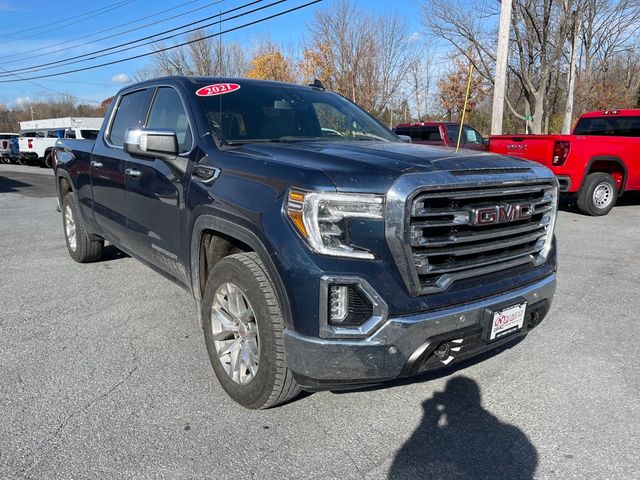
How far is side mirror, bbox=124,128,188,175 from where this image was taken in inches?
125

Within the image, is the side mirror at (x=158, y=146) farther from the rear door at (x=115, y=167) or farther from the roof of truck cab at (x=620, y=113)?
the roof of truck cab at (x=620, y=113)

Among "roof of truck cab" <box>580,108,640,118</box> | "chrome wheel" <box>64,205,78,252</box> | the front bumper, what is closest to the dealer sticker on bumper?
the front bumper

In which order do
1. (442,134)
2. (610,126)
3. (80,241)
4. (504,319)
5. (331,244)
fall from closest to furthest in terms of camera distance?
(331,244) < (504,319) < (80,241) < (610,126) < (442,134)

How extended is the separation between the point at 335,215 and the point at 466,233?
71 centimetres

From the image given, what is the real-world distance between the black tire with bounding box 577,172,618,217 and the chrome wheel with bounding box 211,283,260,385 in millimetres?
8554

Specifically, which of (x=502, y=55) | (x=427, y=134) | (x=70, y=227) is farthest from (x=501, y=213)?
(x=502, y=55)

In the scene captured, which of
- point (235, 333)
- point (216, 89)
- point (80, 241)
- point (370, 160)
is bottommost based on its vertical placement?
point (80, 241)

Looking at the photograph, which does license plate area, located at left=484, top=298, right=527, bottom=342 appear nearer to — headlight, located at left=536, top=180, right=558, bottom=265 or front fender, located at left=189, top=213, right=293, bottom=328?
headlight, located at left=536, top=180, right=558, bottom=265

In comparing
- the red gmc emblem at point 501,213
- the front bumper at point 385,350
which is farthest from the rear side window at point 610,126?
the front bumper at point 385,350

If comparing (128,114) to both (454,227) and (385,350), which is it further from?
(385,350)

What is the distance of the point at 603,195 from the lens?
9.67 metres

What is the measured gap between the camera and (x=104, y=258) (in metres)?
6.28

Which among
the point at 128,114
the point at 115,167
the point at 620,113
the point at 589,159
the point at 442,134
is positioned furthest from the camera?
the point at 442,134

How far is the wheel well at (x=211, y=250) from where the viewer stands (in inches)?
122
